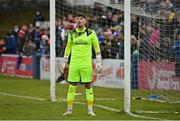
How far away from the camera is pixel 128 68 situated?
571 inches

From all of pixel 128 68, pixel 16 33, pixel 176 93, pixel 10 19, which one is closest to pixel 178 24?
pixel 176 93

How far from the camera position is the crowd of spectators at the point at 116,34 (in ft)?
57.6

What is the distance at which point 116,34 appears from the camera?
22.8m

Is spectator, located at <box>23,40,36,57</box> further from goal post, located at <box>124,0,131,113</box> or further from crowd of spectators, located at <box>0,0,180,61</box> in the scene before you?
goal post, located at <box>124,0,131,113</box>

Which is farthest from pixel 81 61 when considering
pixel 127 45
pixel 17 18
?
pixel 17 18

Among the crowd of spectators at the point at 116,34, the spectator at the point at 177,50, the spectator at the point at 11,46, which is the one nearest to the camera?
the spectator at the point at 177,50

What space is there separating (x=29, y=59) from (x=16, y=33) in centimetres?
432

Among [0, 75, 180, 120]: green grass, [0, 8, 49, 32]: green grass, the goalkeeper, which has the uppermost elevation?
[0, 8, 49, 32]: green grass

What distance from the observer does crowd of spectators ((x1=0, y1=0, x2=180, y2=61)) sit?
1755 cm

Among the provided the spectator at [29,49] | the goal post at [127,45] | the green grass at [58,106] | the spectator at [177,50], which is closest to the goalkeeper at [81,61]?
the green grass at [58,106]

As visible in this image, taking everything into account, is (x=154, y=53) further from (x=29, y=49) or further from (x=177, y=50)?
(x=29, y=49)

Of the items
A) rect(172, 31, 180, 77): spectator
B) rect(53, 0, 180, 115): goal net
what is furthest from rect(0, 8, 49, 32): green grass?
rect(172, 31, 180, 77): spectator

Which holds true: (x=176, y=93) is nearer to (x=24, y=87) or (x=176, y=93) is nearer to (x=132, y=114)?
(x=132, y=114)

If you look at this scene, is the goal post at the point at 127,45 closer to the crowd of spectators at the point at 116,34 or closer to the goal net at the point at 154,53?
the goal net at the point at 154,53
